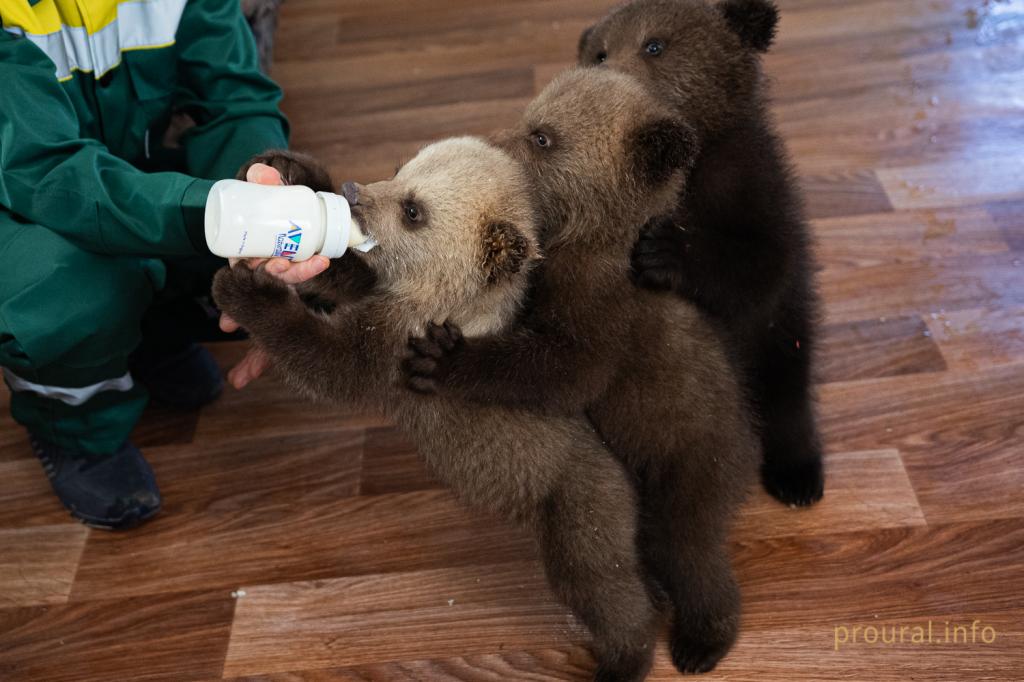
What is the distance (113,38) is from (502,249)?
1158 millimetres

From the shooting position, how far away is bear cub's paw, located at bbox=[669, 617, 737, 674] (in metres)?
2.00

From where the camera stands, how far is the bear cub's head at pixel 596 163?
1892 millimetres

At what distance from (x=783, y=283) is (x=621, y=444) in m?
0.48

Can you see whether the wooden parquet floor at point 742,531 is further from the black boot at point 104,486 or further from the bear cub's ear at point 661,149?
the bear cub's ear at point 661,149

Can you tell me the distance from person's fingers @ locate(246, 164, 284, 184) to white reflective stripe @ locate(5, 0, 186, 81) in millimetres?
666

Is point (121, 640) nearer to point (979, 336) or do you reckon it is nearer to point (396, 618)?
point (396, 618)

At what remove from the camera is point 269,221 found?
1588mm

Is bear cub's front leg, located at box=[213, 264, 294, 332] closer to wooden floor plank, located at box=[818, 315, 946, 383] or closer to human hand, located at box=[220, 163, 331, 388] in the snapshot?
human hand, located at box=[220, 163, 331, 388]

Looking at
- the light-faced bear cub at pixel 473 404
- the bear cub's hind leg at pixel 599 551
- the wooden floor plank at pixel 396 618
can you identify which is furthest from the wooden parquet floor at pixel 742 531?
the light-faced bear cub at pixel 473 404

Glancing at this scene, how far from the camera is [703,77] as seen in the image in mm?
2105

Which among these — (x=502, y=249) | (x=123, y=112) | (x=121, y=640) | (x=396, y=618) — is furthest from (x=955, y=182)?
(x=121, y=640)

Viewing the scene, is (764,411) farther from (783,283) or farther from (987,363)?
(987,363)

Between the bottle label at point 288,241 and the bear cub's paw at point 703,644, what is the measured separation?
113cm

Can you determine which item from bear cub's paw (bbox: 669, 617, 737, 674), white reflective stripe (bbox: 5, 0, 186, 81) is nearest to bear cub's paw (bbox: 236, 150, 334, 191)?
white reflective stripe (bbox: 5, 0, 186, 81)
